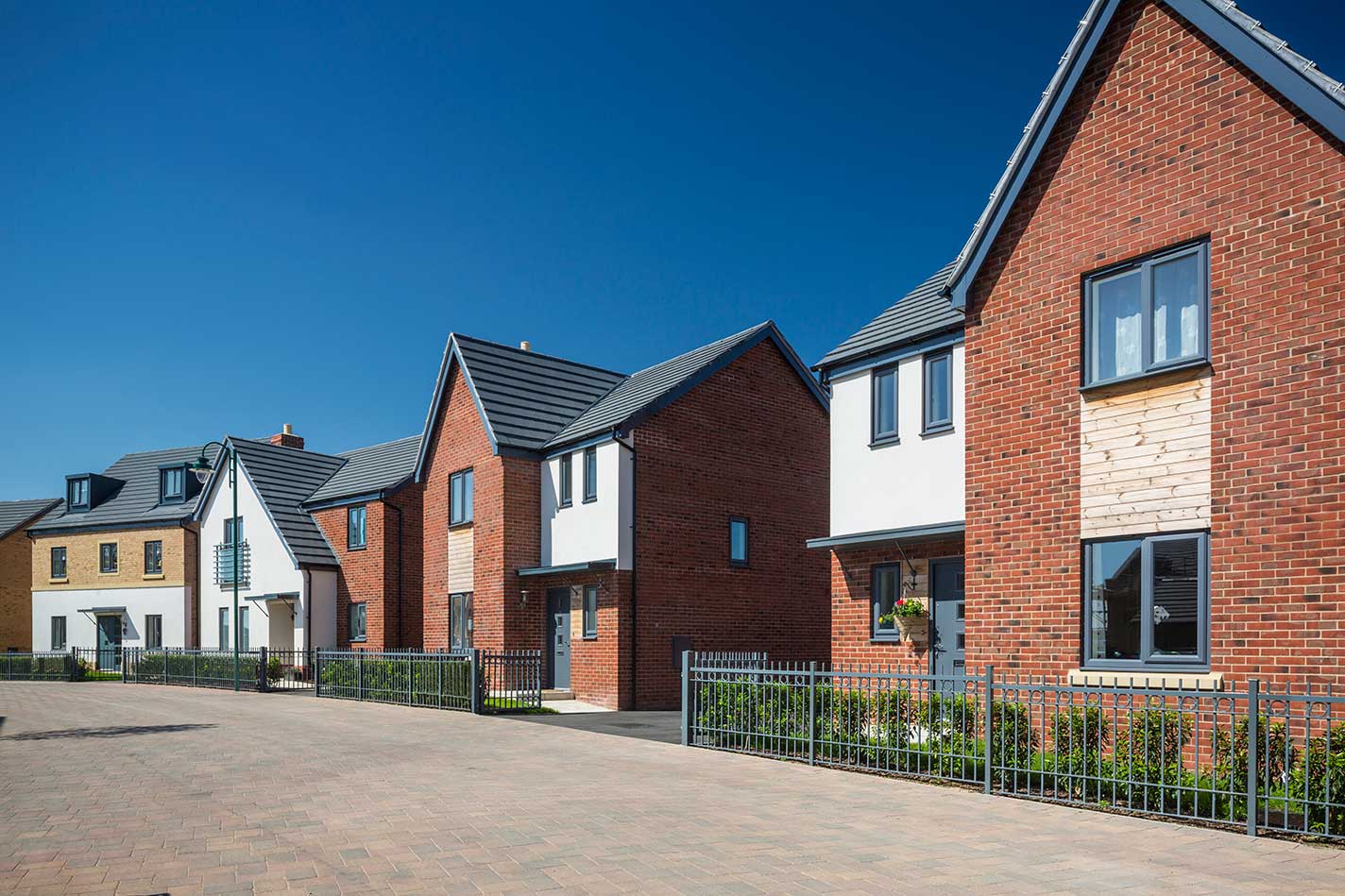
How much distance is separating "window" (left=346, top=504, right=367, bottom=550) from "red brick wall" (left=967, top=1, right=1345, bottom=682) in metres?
24.4

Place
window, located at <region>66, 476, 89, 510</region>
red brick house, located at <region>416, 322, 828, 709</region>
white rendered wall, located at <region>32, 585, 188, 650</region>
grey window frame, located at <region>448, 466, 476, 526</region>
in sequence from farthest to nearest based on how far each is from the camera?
1. window, located at <region>66, 476, 89, 510</region>
2. white rendered wall, located at <region>32, 585, 188, 650</region>
3. grey window frame, located at <region>448, 466, 476, 526</region>
4. red brick house, located at <region>416, 322, 828, 709</region>

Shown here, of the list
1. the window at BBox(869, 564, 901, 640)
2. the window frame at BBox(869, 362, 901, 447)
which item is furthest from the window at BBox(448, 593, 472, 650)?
the window frame at BBox(869, 362, 901, 447)

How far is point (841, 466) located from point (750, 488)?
8.21 m

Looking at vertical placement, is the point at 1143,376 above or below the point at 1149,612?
above

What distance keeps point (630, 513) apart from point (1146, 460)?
1316 cm

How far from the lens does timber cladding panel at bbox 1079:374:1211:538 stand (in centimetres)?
1198

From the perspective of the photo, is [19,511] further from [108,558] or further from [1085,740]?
[1085,740]

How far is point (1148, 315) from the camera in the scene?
12.7 metres

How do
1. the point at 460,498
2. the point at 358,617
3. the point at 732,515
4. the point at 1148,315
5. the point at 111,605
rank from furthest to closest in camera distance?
the point at 111,605 < the point at 358,617 < the point at 460,498 < the point at 732,515 < the point at 1148,315

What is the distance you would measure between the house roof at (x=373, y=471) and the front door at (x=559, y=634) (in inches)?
335

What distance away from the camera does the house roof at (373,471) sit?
111 ft

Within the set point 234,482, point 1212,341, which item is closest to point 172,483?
point 234,482

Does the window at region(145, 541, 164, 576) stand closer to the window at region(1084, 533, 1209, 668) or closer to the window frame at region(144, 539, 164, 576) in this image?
the window frame at region(144, 539, 164, 576)

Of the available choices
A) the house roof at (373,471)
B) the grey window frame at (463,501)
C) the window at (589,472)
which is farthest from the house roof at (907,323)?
the house roof at (373,471)
